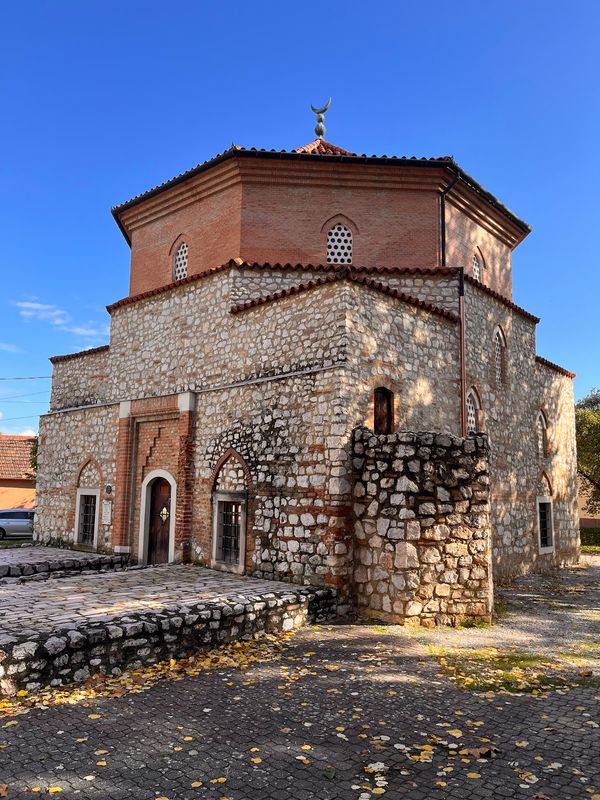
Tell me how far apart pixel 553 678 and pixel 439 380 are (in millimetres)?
6069

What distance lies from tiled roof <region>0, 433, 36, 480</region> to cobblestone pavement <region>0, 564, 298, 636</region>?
910 inches

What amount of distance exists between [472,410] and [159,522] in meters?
7.30

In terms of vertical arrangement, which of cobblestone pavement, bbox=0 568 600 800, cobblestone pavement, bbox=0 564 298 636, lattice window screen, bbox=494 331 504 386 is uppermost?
lattice window screen, bbox=494 331 504 386

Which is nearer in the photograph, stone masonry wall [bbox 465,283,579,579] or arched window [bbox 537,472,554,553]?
stone masonry wall [bbox 465,283,579,579]

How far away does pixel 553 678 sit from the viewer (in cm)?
643

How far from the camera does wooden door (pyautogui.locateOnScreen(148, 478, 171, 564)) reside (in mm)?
12844

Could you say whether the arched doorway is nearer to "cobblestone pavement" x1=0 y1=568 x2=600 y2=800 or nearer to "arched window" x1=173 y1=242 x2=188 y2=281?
"arched window" x1=173 y1=242 x2=188 y2=281

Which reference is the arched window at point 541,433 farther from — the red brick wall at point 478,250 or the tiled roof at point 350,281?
the tiled roof at point 350,281

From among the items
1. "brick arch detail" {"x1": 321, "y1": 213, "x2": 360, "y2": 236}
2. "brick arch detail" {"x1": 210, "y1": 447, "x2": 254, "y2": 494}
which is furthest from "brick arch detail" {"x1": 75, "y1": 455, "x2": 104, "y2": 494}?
"brick arch detail" {"x1": 321, "y1": 213, "x2": 360, "y2": 236}

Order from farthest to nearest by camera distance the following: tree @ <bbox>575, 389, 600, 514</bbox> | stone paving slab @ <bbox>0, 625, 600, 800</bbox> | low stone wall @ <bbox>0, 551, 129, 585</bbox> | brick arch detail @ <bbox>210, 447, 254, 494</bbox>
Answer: tree @ <bbox>575, 389, 600, 514</bbox>, low stone wall @ <bbox>0, 551, 129, 585</bbox>, brick arch detail @ <bbox>210, 447, 254, 494</bbox>, stone paving slab @ <bbox>0, 625, 600, 800</bbox>

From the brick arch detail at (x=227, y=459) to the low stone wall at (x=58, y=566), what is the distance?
11.1 feet

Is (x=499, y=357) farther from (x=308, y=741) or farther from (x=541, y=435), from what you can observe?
(x=308, y=741)

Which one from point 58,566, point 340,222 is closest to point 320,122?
point 340,222

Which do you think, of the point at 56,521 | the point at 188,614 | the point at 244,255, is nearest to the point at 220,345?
the point at 244,255
